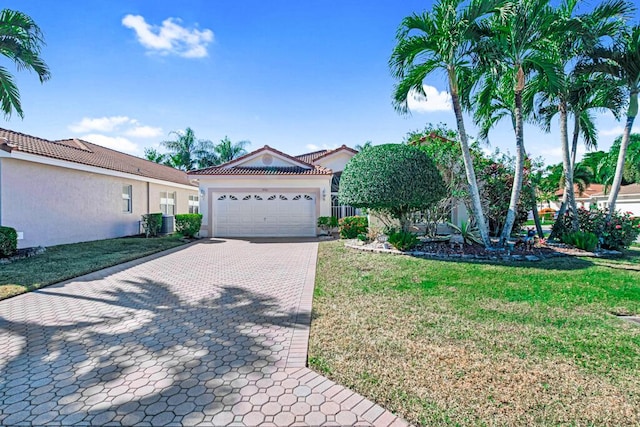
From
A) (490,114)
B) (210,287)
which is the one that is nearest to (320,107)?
(490,114)

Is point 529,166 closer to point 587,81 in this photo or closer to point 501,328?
point 587,81

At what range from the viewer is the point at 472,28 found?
10430mm

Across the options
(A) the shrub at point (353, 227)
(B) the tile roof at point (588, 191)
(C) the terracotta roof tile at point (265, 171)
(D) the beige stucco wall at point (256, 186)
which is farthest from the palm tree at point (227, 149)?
(B) the tile roof at point (588, 191)

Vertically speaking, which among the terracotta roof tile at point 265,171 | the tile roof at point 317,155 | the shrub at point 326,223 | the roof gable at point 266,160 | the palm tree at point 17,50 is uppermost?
the palm tree at point 17,50

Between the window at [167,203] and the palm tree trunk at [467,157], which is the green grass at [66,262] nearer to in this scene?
the window at [167,203]

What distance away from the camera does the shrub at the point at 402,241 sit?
468 inches

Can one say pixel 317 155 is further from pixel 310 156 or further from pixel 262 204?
pixel 262 204

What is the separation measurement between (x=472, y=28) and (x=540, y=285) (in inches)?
325

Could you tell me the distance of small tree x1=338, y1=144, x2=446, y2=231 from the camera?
1161 cm

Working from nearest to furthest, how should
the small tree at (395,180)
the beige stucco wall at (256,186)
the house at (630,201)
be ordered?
1. the small tree at (395,180)
2. the beige stucco wall at (256,186)
3. the house at (630,201)

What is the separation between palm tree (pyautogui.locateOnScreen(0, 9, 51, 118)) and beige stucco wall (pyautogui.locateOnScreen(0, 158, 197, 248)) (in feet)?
7.60

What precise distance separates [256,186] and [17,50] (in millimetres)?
10926

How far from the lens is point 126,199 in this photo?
717 inches

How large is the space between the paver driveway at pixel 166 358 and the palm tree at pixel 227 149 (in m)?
30.6
